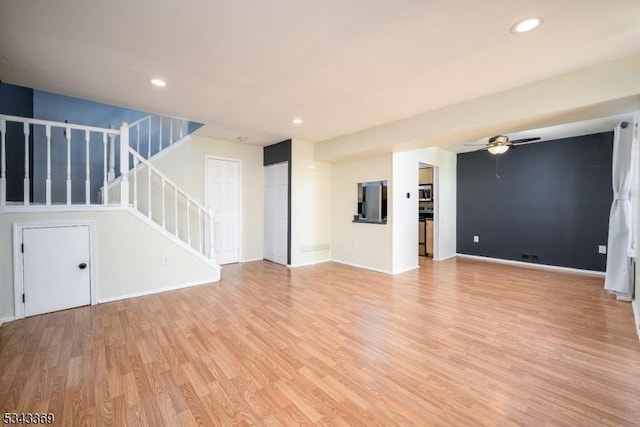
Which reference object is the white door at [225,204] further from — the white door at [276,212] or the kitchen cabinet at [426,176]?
the kitchen cabinet at [426,176]

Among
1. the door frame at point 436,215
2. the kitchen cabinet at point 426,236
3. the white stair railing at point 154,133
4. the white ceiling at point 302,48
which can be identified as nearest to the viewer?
the white ceiling at point 302,48

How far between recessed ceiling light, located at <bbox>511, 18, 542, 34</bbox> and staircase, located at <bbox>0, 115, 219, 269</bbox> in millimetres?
4151

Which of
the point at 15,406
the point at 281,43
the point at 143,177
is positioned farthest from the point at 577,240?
the point at 143,177

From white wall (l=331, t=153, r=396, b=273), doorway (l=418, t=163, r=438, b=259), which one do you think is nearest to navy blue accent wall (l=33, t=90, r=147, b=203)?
white wall (l=331, t=153, r=396, b=273)

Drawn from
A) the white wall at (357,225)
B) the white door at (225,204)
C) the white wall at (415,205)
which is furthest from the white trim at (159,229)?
the white wall at (415,205)

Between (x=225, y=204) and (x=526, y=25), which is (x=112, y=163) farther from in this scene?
(x=526, y=25)

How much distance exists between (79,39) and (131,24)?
567mm

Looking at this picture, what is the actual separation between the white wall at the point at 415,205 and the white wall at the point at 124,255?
3625 millimetres

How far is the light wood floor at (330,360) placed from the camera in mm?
1618

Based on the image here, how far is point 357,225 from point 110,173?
4.34 metres

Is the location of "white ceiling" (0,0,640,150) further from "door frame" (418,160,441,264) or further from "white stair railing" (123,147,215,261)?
"door frame" (418,160,441,264)

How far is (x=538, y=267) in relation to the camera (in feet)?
17.3

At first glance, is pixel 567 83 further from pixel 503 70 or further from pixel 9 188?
pixel 9 188

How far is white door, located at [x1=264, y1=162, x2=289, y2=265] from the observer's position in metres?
5.46
